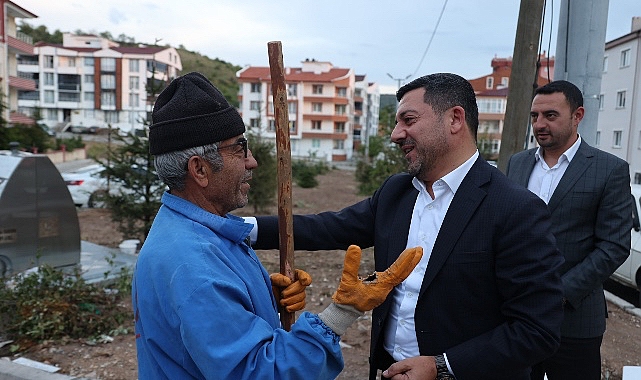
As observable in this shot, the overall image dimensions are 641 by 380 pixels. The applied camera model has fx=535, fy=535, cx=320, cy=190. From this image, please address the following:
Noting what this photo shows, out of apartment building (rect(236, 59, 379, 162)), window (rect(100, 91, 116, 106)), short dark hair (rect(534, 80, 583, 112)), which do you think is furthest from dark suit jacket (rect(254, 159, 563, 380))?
window (rect(100, 91, 116, 106))

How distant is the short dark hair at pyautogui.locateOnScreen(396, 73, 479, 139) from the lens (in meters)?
2.09

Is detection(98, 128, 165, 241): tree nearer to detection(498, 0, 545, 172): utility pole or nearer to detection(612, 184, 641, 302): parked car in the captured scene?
detection(498, 0, 545, 172): utility pole

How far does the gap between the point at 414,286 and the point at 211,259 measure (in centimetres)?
86

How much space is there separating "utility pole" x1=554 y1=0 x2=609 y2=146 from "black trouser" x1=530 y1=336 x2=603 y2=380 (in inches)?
63.6

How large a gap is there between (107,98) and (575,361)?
239 ft

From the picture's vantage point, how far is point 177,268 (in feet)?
5.11

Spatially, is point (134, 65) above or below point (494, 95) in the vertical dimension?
above

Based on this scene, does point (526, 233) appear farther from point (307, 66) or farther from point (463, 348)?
point (307, 66)

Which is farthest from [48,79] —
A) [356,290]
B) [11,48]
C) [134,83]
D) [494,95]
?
[356,290]

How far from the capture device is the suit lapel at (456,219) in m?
2.01

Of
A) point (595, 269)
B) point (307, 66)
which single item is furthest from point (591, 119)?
point (307, 66)

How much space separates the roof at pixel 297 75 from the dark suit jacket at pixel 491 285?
59.4 meters

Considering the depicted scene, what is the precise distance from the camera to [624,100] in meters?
31.6

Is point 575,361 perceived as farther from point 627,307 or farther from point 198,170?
point 627,307
